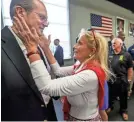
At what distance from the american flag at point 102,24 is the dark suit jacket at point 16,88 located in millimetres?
5667

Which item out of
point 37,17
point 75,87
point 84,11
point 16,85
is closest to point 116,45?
point 75,87

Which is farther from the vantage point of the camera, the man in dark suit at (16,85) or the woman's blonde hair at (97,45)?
the woman's blonde hair at (97,45)

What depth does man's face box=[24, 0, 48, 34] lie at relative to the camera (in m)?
0.91

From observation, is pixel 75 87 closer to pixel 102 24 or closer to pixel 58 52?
pixel 58 52

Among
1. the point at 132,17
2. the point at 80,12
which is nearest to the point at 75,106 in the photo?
the point at 80,12

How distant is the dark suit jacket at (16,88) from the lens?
0.71 meters

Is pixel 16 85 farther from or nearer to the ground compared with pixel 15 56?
nearer to the ground

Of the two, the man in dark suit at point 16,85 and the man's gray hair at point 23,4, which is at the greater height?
the man's gray hair at point 23,4

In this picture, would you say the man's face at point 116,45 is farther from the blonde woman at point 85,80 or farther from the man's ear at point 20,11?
the man's ear at point 20,11

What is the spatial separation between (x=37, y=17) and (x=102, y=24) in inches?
257

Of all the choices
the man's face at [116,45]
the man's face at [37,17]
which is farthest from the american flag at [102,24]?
the man's face at [37,17]

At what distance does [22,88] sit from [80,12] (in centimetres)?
567

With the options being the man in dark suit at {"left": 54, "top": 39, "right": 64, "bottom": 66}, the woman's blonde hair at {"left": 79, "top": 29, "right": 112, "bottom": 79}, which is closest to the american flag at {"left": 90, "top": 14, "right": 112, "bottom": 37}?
the man in dark suit at {"left": 54, "top": 39, "right": 64, "bottom": 66}

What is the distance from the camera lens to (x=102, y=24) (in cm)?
718
